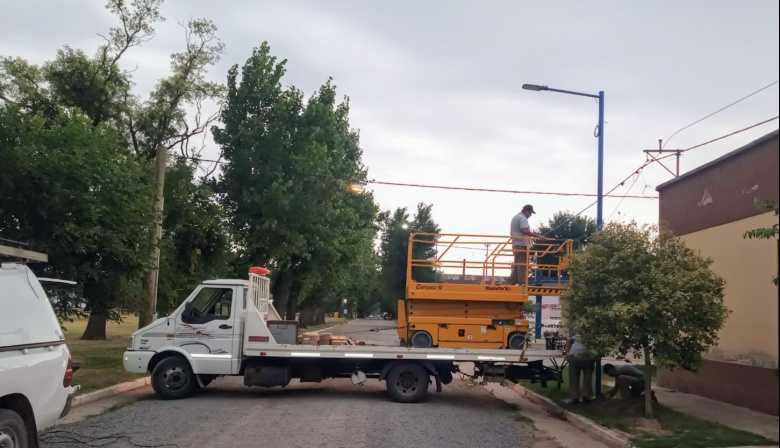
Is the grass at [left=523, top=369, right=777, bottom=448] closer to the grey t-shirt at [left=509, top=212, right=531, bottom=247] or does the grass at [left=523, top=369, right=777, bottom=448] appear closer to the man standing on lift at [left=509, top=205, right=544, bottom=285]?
the man standing on lift at [left=509, top=205, right=544, bottom=285]

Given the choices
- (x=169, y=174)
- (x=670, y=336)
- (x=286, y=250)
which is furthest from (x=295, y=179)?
(x=670, y=336)

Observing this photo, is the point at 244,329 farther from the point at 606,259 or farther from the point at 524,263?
the point at 606,259

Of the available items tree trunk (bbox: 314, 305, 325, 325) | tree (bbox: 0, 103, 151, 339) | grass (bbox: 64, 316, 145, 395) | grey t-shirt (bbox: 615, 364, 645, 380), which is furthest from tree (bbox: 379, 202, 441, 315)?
grey t-shirt (bbox: 615, 364, 645, 380)

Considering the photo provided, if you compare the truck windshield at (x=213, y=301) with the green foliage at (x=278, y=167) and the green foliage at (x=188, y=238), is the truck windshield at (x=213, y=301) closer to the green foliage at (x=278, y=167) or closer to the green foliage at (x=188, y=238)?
the green foliage at (x=188, y=238)

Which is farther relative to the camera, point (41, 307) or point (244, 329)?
point (244, 329)

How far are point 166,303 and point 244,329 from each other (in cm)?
1165

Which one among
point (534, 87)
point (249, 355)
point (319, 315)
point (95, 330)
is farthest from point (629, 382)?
point (319, 315)

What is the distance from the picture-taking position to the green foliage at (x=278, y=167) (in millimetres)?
27094

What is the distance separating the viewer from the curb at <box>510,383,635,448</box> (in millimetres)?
10531

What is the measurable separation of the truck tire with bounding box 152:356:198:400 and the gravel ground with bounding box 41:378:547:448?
0.25 metres

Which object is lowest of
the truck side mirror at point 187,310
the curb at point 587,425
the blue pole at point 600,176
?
the curb at point 587,425

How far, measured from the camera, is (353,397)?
1546 cm

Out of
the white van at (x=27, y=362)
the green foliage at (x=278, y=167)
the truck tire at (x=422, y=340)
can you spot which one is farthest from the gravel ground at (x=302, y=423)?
the green foliage at (x=278, y=167)

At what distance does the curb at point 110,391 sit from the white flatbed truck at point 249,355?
665mm
